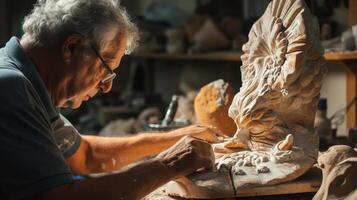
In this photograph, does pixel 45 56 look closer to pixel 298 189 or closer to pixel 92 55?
pixel 92 55

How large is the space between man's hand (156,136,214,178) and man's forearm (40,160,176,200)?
0.10ft

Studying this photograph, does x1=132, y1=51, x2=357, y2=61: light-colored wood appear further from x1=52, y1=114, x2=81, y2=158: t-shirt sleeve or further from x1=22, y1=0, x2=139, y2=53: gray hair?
x1=22, y1=0, x2=139, y2=53: gray hair

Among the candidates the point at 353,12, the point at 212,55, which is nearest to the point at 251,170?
the point at 353,12

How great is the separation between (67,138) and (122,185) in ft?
2.52

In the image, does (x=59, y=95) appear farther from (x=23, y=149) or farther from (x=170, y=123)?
(x=170, y=123)

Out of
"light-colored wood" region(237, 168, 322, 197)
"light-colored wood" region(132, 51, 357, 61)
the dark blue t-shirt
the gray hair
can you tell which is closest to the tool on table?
"light-colored wood" region(132, 51, 357, 61)

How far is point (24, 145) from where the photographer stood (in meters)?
2.03

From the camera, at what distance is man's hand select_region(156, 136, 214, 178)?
A: 2.32 meters

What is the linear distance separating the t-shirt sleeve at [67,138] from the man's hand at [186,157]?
0.58 m

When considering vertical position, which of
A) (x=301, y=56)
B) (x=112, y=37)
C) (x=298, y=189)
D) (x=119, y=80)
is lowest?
(x=119, y=80)

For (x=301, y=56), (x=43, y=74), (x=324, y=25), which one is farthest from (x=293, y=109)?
(x=324, y=25)

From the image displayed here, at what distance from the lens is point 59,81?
2271 millimetres

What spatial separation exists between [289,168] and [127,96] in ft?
13.2

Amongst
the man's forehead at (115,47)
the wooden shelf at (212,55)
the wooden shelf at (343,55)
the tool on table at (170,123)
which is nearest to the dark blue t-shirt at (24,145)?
the man's forehead at (115,47)
